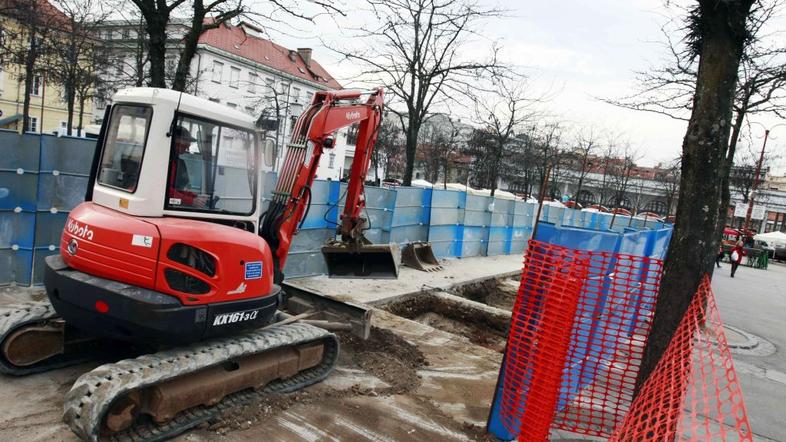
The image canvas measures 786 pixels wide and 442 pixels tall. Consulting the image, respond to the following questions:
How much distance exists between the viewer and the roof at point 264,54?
41750 millimetres

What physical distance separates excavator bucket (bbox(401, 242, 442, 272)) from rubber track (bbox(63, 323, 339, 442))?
7.65 meters

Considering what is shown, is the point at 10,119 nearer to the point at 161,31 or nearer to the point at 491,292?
the point at 161,31

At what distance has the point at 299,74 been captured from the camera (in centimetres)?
5084

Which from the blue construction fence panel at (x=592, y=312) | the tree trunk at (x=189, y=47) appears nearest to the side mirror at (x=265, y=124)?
the blue construction fence panel at (x=592, y=312)

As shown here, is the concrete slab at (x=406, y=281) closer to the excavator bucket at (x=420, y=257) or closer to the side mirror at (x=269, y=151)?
the excavator bucket at (x=420, y=257)

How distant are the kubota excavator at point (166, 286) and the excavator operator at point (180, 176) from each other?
12 mm

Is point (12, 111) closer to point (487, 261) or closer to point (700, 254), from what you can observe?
point (487, 261)

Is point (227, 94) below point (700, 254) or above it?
above

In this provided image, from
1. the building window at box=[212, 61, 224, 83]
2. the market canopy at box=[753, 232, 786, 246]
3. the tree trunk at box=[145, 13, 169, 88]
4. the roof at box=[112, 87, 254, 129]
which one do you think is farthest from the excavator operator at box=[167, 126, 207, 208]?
the market canopy at box=[753, 232, 786, 246]

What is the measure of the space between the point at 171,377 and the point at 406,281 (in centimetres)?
799

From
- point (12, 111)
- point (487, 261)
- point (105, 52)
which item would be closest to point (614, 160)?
point (487, 261)

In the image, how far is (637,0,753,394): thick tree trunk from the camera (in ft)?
12.2

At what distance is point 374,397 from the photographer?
5.61m

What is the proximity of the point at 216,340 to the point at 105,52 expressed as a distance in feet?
68.4
